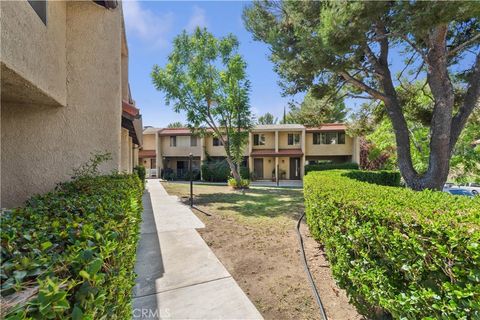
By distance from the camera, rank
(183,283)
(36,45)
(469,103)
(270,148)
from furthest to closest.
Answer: (270,148)
(469,103)
(183,283)
(36,45)

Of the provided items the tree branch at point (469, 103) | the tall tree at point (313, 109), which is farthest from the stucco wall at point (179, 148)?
the tree branch at point (469, 103)

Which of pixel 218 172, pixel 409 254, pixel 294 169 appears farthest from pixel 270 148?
pixel 409 254

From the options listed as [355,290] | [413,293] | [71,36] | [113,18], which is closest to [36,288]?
[413,293]

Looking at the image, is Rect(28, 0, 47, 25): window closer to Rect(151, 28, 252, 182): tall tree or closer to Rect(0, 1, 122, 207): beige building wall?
Rect(0, 1, 122, 207): beige building wall

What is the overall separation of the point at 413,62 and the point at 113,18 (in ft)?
41.9

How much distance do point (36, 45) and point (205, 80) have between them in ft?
42.8

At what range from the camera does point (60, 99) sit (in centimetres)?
479

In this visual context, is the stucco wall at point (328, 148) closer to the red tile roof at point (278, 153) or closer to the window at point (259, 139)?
the red tile roof at point (278, 153)

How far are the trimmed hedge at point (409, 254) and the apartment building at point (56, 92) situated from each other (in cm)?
492

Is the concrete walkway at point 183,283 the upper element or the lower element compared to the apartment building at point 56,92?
lower

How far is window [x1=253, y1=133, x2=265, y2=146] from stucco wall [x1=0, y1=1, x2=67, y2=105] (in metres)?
22.7

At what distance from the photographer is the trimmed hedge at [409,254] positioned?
193cm

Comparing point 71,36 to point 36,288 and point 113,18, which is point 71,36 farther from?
point 36,288

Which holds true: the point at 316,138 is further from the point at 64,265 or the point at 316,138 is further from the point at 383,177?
the point at 64,265
